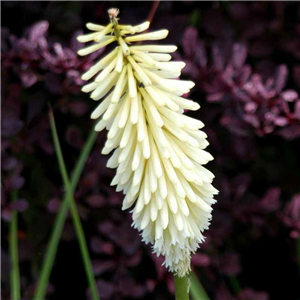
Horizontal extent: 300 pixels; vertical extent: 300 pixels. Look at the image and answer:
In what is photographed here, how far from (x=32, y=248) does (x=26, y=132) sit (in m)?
0.58

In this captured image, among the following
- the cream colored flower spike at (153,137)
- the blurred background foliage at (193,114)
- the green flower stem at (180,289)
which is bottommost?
the green flower stem at (180,289)

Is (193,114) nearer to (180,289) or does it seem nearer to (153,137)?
(153,137)

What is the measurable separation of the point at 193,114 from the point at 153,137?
121 centimetres

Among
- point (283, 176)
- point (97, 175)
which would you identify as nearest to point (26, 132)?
point (97, 175)

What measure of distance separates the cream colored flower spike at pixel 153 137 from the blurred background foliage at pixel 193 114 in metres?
0.86

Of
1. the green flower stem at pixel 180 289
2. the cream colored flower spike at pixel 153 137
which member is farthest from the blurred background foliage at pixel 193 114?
the green flower stem at pixel 180 289

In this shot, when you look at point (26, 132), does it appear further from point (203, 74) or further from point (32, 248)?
point (203, 74)

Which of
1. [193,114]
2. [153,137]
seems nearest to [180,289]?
[153,137]

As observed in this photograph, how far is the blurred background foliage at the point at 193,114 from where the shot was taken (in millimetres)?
2506

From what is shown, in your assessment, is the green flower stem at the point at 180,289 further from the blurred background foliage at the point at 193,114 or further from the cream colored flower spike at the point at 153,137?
the blurred background foliage at the point at 193,114

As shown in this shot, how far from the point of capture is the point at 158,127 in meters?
1.55

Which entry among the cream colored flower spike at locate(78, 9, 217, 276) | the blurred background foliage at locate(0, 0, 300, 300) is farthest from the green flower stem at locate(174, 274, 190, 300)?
the blurred background foliage at locate(0, 0, 300, 300)

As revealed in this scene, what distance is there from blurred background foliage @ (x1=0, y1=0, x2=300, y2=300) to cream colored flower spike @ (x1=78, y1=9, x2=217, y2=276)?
86cm

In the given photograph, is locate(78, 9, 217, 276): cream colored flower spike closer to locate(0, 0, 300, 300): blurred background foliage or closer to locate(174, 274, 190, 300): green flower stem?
locate(174, 274, 190, 300): green flower stem
